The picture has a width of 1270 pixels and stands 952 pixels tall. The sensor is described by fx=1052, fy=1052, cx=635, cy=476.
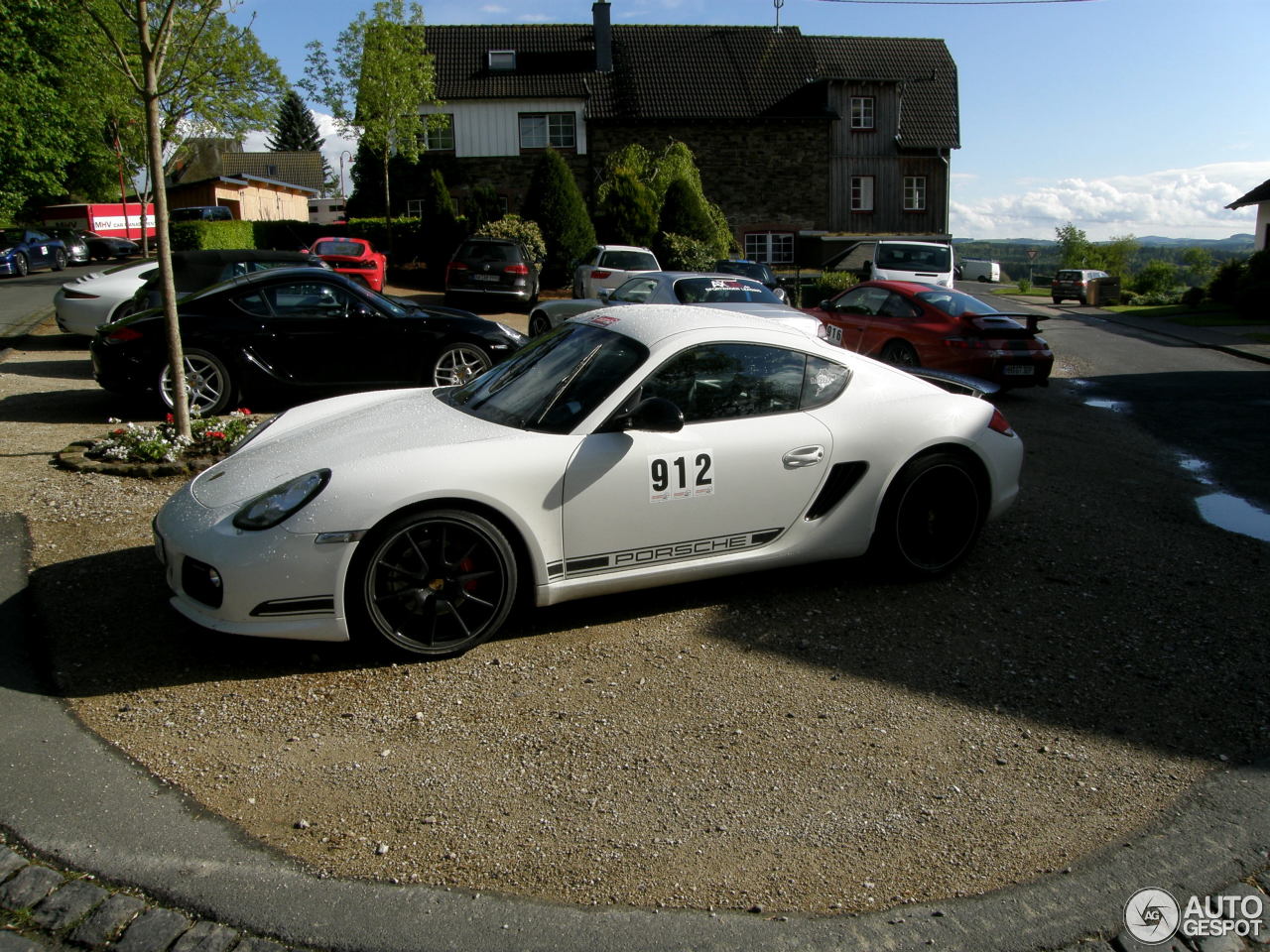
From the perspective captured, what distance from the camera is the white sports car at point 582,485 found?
4.40 m

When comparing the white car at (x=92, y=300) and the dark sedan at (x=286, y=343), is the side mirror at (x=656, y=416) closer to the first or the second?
the dark sedan at (x=286, y=343)

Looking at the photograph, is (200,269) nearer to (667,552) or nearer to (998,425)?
(667,552)

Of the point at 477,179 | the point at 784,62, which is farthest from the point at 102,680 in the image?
the point at 784,62

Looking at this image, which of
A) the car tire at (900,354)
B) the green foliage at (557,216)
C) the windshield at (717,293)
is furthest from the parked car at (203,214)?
the car tire at (900,354)

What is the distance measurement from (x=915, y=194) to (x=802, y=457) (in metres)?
44.1

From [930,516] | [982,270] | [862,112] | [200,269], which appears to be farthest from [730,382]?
[982,270]

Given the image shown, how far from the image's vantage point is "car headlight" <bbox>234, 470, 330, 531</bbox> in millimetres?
4375

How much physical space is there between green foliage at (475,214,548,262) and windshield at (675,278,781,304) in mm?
15445

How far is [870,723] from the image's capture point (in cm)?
416

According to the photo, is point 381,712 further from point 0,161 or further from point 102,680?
point 0,161

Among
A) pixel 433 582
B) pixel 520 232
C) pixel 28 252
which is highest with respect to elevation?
pixel 520 232

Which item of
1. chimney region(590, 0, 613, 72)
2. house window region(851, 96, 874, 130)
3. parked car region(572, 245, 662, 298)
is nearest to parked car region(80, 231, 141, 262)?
chimney region(590, 0, 613, 72)

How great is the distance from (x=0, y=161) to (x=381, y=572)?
42707 millimetres

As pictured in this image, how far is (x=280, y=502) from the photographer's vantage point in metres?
4.44
